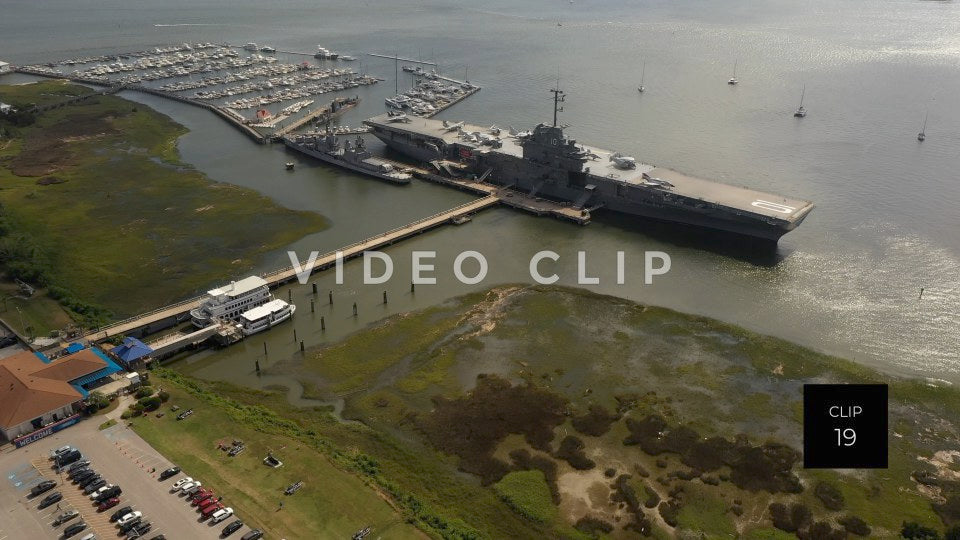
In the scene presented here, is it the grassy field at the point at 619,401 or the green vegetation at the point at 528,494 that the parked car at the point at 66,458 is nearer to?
the grassy field at the point at 619,401

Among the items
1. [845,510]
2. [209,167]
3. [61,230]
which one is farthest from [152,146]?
[845,510]

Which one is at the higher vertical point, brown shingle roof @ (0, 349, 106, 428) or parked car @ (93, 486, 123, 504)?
brown shingle roof @ (0, 349, 106, 428)

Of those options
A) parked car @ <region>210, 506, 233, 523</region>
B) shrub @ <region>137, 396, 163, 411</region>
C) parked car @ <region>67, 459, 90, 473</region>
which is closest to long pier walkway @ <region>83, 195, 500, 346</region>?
shrub @ <region>137, 396, 163, 411</region>

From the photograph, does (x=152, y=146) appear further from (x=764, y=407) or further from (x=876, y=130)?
(x=876, y=130)

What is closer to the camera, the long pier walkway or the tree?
the tree

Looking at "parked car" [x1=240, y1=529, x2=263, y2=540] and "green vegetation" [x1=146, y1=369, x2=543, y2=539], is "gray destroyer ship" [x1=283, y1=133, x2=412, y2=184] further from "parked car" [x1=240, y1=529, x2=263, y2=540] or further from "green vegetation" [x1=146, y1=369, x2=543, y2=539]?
"parked car" [x1=240, y1=529, x2=263, y2=540]

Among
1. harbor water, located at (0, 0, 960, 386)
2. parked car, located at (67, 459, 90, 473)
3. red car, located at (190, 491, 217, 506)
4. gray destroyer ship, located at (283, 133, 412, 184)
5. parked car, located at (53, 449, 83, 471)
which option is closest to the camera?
red car, located at (190, 491, 217, 506)

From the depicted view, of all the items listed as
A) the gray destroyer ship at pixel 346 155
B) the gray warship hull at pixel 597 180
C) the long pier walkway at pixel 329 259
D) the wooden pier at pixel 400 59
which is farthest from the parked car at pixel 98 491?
the wooden pier at pixel 400 59
